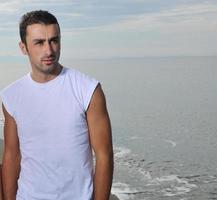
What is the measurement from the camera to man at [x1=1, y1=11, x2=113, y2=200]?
9.95 feet

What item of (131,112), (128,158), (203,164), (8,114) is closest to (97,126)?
(8,114)

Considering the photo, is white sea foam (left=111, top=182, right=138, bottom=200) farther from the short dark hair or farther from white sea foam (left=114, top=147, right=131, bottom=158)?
the short dark hair

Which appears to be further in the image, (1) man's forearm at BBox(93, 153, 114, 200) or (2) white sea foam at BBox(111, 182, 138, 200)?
(2) white sea foam at BBox(111, 182, 138, 200)

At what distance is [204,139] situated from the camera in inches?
1414

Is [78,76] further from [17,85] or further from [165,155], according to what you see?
[165,155]

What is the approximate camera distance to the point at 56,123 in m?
3.08

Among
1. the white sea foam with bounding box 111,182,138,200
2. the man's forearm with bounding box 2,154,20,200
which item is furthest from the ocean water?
the man's forearm with bounding box 2,154,20,200

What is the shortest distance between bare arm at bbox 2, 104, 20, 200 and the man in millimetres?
99

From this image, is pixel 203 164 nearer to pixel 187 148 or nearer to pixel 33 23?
pixel 187 148

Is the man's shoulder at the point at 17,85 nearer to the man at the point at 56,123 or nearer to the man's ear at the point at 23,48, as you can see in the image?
the man at the point at 56,123

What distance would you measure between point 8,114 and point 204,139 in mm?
33866

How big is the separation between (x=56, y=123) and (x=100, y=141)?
0.33 meters

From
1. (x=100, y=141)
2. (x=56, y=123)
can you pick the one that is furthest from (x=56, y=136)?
(x=100, y=141)

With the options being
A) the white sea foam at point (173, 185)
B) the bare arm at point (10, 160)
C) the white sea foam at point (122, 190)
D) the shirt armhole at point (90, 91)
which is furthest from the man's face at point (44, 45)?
the white sea foam at point (173, 185)
